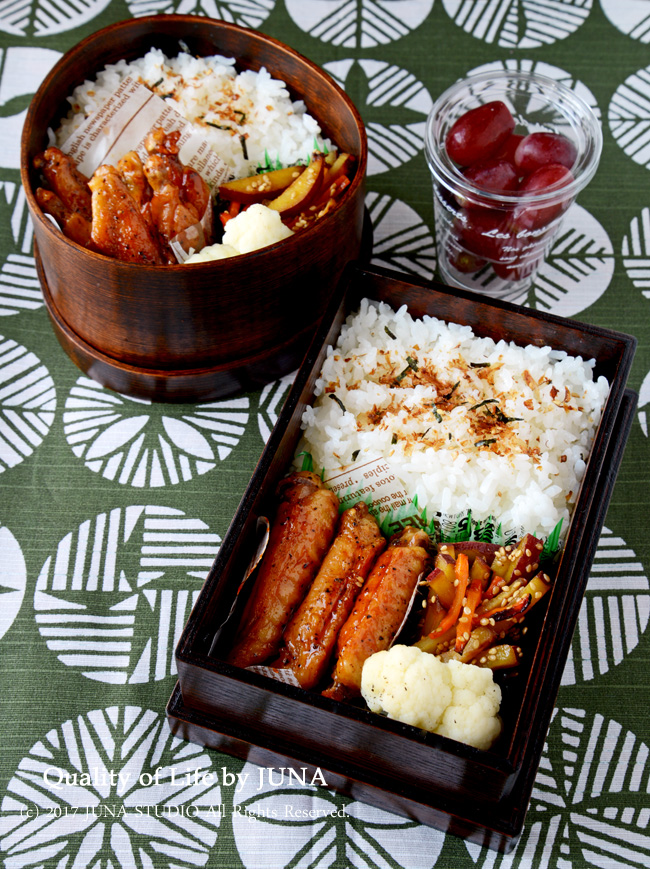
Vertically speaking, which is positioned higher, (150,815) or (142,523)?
(142,523)

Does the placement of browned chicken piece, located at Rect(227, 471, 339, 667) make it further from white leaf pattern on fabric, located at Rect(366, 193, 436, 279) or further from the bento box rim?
white leaf pattern on fabric, located at Rect(366, 193, 436, 279)

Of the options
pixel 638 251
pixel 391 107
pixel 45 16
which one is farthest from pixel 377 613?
pixel 45 16

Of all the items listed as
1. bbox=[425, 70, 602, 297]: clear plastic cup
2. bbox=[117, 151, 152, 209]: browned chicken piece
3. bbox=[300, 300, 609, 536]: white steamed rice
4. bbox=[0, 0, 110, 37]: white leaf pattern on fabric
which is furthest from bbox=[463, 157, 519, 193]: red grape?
bbox=[0, 0, 110, 37]: white leaf pattern on fabric

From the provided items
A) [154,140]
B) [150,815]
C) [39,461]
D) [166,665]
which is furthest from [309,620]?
[154,140]

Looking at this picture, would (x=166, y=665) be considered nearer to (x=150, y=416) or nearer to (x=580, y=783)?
(x=150, y=416)

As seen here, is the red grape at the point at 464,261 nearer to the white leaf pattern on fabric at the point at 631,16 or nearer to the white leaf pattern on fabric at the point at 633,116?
→ the white leaf pattern on fabric at the point at 633,116
